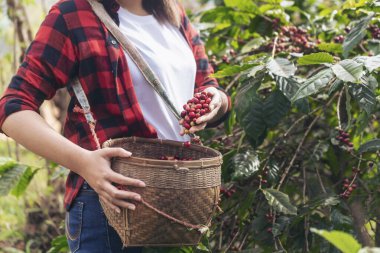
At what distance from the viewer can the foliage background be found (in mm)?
2232

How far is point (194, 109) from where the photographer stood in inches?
77.1

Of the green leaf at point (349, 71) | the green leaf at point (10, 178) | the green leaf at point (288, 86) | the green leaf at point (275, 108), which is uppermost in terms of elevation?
the green leaf at point (349, 71)

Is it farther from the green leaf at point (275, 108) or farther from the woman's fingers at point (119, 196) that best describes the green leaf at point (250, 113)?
the woman's fingers at point (119, 196)

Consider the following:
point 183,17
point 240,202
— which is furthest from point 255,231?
point 183,17

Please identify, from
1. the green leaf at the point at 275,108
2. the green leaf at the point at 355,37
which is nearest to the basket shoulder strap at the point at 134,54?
the green leaf at the point at 275,108

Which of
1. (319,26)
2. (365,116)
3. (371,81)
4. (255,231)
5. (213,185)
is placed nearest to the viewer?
(213,185)

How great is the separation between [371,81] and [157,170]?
771 mm

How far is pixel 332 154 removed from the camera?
280cm

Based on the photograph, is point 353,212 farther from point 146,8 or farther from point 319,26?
point 146,8

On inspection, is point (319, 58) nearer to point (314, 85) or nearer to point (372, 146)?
point (314, 85)

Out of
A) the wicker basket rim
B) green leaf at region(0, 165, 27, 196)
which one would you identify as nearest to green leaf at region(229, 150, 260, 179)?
the wicker basket rim

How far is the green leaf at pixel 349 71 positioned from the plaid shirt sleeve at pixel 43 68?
728 mm

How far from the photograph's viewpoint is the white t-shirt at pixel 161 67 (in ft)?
6.57

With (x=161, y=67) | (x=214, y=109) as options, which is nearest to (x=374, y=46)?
(x=214, y=109)
